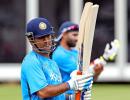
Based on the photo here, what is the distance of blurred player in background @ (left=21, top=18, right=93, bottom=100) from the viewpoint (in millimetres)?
5941

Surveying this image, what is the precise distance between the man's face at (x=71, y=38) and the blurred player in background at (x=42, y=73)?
243 centimetres

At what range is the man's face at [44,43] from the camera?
600 cm

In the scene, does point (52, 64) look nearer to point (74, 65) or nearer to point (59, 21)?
point (74, 65)

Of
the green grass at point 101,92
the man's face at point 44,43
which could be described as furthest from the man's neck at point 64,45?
the green grass at point 101,92

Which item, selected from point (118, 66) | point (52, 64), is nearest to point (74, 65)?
point (52, 64)

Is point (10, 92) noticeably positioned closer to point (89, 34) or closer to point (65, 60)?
point (65, 60)

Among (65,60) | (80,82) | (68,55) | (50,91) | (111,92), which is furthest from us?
(111,92)

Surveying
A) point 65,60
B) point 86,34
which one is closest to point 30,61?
point 86,34

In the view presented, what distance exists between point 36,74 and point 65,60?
2.30 m

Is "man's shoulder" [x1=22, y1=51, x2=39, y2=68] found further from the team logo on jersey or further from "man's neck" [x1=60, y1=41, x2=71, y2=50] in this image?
"man's neck" [x1=60, y1=41, x2=71, y2=50]

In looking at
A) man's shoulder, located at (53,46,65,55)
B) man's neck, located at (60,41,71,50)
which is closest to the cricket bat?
man's shoulder, located at (53,46,65,55)

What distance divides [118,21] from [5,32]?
247cm

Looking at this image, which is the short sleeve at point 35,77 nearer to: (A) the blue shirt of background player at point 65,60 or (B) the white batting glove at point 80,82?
(B) the white batting glove at point 80,82

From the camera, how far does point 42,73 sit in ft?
19.6
